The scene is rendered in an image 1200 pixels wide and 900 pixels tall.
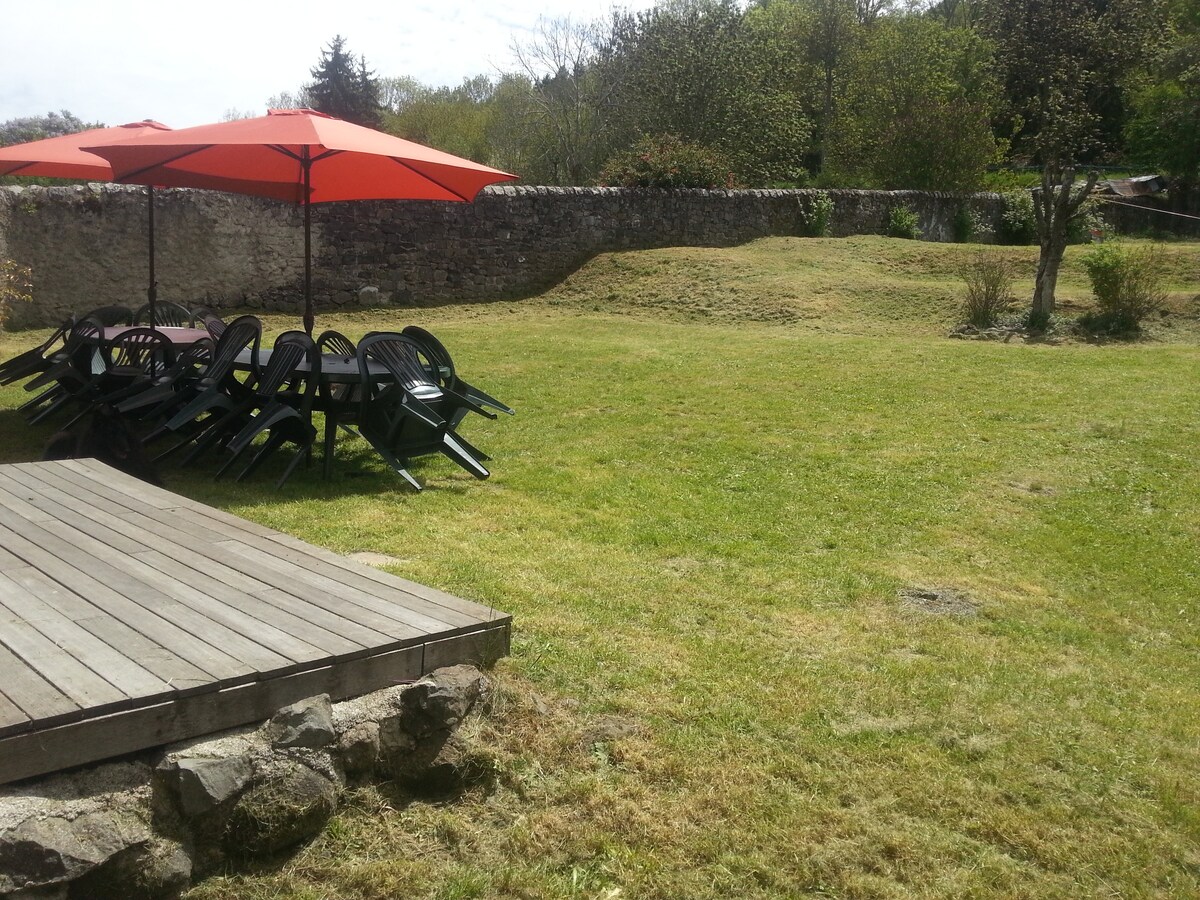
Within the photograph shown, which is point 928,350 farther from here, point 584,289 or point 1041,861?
point 1041,861

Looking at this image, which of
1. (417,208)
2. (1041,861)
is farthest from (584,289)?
(1041,861)

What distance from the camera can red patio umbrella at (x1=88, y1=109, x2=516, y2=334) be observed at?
19.6 ft

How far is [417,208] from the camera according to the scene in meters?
16.1

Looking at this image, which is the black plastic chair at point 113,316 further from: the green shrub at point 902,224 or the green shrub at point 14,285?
the green shrub at point 902,224

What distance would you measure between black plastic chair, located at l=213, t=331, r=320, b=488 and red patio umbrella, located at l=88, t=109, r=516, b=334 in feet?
3.53

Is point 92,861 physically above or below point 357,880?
above

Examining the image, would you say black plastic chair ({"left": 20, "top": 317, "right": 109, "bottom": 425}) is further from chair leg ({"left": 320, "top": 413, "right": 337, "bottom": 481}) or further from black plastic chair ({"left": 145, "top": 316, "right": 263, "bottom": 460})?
chair leg ({"left": 320, "top": 413, "right": 337, "bottom": 481})

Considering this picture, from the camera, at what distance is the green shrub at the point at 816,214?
19.6 metres

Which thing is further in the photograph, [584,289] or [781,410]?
[584,289]

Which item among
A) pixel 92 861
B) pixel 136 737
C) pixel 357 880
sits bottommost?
pixel 357 880

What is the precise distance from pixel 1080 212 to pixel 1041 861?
19.9m

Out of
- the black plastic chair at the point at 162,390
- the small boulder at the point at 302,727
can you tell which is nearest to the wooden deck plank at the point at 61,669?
the small boulder at the point at 302,727

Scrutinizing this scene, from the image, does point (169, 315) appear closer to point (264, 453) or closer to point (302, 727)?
point (264, 453)

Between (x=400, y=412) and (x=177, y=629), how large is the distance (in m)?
3.30
